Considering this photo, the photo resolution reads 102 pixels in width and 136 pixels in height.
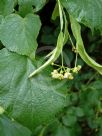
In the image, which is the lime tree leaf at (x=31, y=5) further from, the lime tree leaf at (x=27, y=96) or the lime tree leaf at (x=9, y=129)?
the lime tree leaf at (x=9, y=129)

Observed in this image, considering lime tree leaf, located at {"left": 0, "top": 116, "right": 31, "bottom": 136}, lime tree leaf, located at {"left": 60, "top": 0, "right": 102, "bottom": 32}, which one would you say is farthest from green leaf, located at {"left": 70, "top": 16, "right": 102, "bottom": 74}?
lime tree leaf, located at {"left": 0, "top": 116, "right": 31, "bottom": 136}

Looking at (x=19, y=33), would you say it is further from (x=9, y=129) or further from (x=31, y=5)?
(x=9, y=129)

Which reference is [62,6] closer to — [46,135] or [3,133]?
[3,133]

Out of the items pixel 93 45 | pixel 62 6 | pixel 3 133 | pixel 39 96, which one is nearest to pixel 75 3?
pixel 62 6

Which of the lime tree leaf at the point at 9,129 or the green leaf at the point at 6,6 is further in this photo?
the lime tree leaf at the point at 9,129

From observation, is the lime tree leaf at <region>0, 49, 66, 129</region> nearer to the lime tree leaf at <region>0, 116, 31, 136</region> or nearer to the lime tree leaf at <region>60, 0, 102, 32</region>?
the lime tree leaf at <region>60, 0, 102, 32</region>

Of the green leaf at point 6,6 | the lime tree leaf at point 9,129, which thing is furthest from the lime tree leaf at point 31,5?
the lime tree leaf at point 9,129
